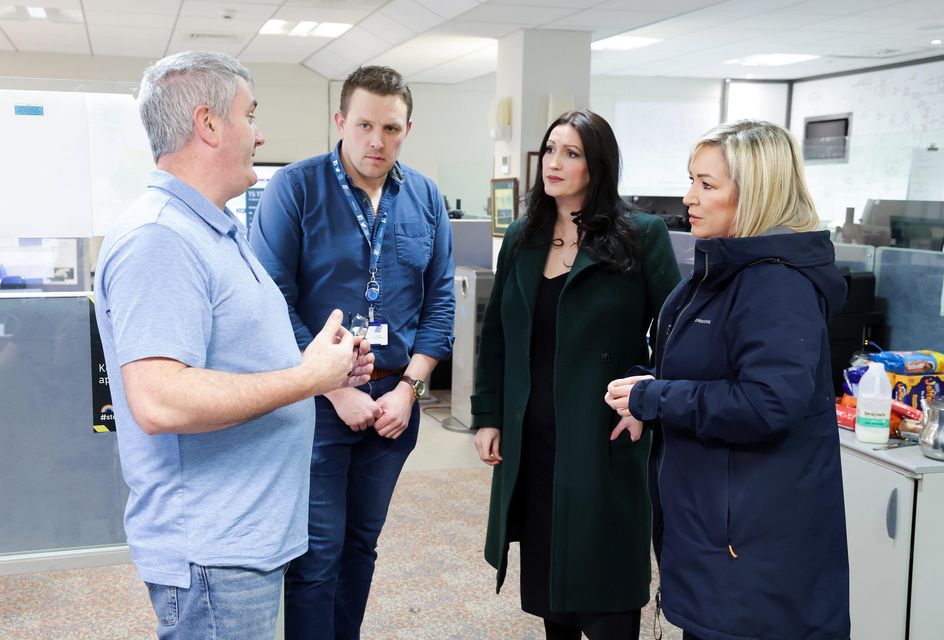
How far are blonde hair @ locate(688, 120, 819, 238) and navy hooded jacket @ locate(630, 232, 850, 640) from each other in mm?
55

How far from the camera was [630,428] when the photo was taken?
1.94m

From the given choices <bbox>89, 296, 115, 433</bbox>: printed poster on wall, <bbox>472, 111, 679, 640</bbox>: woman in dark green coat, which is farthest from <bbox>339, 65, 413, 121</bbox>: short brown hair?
<bbox>89, 296, 115, 433</bbox>: printed poster on wall

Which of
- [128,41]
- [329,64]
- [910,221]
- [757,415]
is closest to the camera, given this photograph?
[757,415]

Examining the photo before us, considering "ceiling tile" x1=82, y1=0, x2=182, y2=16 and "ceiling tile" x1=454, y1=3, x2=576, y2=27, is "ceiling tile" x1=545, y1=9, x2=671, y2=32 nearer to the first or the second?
"ceiling tile" x1=454, y1=3, x2=576, y2=27

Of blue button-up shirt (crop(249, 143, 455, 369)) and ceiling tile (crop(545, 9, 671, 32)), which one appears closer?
blue button-up shirt (crop(249, 143, 455, 369))

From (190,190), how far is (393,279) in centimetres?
78

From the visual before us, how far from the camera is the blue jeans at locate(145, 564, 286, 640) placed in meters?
1.30

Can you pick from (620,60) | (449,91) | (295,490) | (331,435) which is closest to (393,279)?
(331,435)

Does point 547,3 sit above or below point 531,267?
above

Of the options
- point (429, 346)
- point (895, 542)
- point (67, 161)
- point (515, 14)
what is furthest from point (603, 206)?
point (515, 14)

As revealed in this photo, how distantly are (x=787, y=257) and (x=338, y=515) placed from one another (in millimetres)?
1121

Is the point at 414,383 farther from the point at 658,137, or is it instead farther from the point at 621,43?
the point at 658,137

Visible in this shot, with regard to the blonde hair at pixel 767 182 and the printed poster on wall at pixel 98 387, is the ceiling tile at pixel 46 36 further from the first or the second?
the blonde hair at pixel 767 182

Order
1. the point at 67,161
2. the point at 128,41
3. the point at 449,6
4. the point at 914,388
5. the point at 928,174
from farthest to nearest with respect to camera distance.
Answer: the point at 128,41 < the point at 449,6 < the point at 928,174 < the point at 67,161 < the point at 914,388
